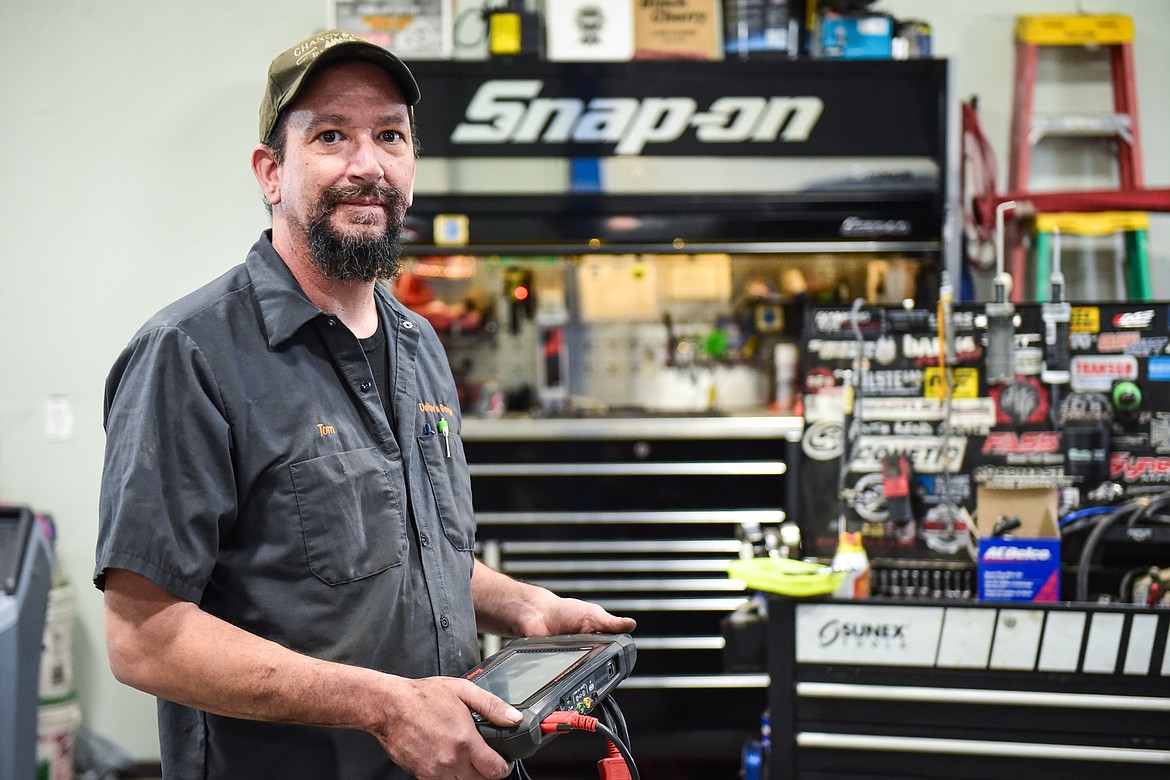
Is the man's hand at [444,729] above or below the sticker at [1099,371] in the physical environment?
below

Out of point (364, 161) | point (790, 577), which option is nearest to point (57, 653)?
point (790, 577)

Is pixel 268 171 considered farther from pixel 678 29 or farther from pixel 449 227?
pixel 678 29

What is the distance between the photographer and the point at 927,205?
3668 millimetres

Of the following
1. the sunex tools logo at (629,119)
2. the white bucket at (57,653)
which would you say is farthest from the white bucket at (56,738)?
the sunex tools logo at (629,119)

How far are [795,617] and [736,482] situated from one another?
1.37m

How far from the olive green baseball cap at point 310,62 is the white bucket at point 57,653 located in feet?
8.96

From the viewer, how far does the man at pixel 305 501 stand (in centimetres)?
109

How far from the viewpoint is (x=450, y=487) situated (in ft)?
4.69

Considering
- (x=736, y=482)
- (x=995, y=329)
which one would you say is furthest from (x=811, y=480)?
(x=736, y=482)

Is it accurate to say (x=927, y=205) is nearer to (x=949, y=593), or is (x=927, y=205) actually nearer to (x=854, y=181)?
(x=854, y=181)

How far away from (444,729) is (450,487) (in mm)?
446

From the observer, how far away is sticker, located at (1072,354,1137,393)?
8.35ft

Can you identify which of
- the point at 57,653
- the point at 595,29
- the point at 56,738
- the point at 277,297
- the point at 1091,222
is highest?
the point at 595,29

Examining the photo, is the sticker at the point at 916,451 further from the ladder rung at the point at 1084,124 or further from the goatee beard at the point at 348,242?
the ladder rung at the point at 1084,124
